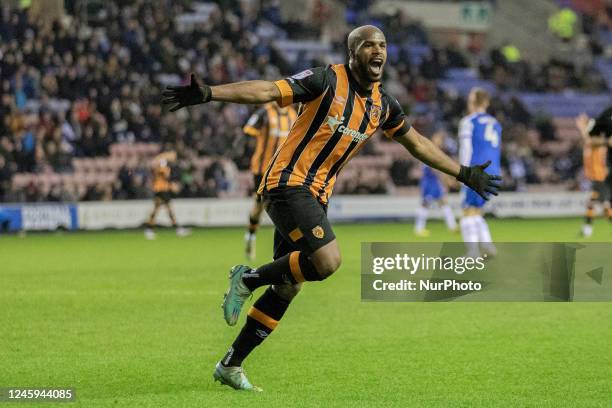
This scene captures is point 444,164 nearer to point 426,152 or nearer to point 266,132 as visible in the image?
point 426,152

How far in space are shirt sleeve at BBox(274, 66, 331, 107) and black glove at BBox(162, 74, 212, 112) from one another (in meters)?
0.68

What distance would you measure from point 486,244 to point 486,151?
1.34 metres

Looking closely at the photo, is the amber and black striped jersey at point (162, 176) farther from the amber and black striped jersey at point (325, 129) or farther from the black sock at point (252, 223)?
the amber and black striped jersey at point (325, 129)

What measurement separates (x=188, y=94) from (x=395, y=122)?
6.21 feet

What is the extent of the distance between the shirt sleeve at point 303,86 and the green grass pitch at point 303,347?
73.7 inches

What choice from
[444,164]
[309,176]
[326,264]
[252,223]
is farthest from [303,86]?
[252,223]

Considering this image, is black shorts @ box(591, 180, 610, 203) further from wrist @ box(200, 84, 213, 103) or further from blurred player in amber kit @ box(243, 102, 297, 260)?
wrist @ box(200, 84, 213, 103)

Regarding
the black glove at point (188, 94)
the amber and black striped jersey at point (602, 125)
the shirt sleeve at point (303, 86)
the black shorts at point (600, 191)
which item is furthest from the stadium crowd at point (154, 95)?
the black glove at point (188, 94)

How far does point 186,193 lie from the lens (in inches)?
1094

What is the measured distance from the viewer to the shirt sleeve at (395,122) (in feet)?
24.7

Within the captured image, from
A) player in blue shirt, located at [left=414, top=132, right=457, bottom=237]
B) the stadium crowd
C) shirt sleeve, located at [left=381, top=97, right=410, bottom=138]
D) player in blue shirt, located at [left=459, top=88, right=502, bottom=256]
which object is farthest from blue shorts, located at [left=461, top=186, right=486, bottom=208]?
the stadium crowd

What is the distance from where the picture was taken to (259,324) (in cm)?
735

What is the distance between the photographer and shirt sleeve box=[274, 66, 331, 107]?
677 cm

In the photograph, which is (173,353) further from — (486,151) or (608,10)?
(608,10)
